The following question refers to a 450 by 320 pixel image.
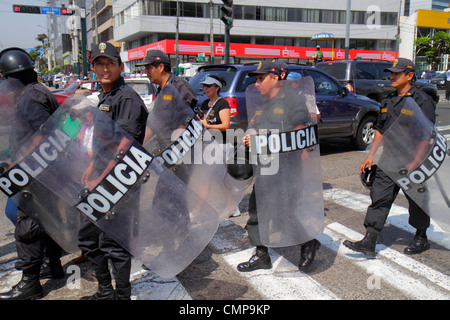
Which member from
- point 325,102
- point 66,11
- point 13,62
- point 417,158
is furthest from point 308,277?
point 66,11

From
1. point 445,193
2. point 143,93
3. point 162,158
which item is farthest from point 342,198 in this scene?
point 143,93

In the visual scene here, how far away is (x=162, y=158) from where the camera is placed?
11.0 feet

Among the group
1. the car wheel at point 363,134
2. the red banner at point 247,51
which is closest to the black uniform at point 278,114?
the car wheel at point 363,134

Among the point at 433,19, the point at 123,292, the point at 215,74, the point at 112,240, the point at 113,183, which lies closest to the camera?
the point at 113,183

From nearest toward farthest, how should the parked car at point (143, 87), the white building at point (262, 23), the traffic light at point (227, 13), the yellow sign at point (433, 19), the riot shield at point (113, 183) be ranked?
1. the riot shield at point (113, 183)
2. the traffic light at point (227, 13)
3. the parked car at point (143, 87)
4. the white building at point (262, 23)
5. the yellow sign at point (433, 19)

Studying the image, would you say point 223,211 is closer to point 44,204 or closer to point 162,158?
point 162,158

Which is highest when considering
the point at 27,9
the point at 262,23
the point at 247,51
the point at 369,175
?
the point at 262,23

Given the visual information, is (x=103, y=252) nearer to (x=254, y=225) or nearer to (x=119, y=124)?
(x=119, y=124)

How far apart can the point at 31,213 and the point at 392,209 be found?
4439 mm

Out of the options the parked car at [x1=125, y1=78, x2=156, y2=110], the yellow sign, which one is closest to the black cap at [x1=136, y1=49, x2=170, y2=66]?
the parked car at [x1=125, y1=78, x2=156, y2=110]

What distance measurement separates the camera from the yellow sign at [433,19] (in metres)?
60.0

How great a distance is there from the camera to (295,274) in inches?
139

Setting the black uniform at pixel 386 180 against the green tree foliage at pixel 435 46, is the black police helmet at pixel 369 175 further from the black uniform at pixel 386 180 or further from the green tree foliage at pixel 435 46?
the green tree foliage at pixel 435 46

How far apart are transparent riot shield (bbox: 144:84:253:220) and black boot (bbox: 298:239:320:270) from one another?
2.54 ft
